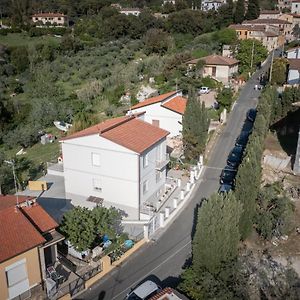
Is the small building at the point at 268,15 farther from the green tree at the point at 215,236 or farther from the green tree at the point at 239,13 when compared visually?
the green tree at the point at 215,236

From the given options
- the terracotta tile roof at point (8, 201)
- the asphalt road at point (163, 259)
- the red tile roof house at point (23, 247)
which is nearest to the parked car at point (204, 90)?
the asphalt road at point (163, 259)

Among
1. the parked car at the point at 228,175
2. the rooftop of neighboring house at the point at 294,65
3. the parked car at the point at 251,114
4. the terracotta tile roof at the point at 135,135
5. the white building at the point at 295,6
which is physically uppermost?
the white building at the point at 295,6

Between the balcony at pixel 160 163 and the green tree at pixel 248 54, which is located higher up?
the green tree at pixel 248 54

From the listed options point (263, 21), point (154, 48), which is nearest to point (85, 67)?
point (154, 48)

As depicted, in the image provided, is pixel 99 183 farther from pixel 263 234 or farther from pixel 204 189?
pixel 263 234

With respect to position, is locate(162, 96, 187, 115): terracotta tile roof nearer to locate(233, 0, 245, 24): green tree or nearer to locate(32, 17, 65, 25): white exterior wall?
locate(233, 0, 245, 24): green tree

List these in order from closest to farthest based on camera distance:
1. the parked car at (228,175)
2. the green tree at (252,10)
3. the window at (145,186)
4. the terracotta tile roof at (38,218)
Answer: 1. the terracotta tile roof at (38,218)
2. the window at (145,186)
3. the parked car at (228,175)
4. the green tree at (252,10)

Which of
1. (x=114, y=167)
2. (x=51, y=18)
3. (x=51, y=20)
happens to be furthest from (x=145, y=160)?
(x=51, y=20)
